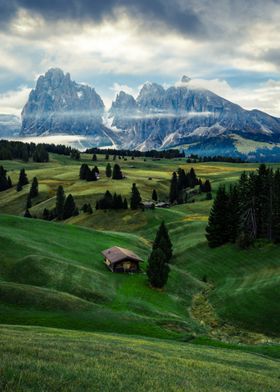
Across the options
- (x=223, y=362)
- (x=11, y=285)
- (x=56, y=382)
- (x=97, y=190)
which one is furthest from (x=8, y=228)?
(x=97, y=190)

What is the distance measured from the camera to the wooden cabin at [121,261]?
72.6m

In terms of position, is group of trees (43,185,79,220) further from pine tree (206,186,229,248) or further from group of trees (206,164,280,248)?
group of trees (206,164,280,248)

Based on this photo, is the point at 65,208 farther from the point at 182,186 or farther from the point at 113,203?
the point at 182,186

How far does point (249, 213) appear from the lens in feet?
277

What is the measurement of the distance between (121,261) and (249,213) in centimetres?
3029

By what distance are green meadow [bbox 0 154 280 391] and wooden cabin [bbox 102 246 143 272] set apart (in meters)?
1.76

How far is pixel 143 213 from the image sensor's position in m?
129

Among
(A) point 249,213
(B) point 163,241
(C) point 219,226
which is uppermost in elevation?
(A) point 249,213

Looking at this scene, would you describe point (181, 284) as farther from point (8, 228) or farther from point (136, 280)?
point (8, 228)

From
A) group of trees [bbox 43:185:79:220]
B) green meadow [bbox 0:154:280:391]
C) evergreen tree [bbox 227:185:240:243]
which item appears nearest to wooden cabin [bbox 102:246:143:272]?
green meadow [bbox 0:154:280:391]

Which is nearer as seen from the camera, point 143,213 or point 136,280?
point 136,280

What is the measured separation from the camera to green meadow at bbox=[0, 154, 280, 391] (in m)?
17.9

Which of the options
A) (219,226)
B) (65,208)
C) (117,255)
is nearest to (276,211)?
(219,226)

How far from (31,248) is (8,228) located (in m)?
18.3
